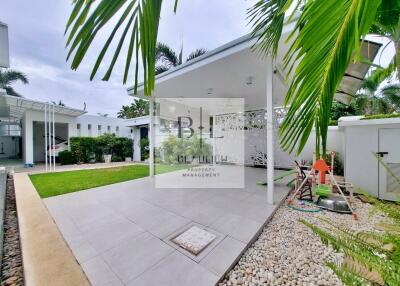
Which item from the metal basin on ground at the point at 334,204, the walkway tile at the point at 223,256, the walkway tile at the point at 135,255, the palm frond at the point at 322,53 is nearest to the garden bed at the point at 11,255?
the walkway tile at the point at 135,255

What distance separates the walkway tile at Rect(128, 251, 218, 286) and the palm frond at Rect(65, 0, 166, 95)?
1.94m

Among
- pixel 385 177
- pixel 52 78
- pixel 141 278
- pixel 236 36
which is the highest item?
pixel 52 78

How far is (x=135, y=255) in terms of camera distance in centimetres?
218

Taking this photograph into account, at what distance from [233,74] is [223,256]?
381 cm

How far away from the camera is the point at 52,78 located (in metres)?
17.0

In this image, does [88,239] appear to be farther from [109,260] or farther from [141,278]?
[141,278]

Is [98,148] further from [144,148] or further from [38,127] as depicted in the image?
[38,127]

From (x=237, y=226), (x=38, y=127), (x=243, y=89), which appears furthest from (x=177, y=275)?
(x=38, y=127)

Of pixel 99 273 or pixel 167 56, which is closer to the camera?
pixel 99 273

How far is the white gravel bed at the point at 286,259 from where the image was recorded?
1.88 meters

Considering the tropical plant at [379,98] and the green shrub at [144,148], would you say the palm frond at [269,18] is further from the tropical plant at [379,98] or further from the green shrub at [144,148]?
the tropical plant at [379,98]

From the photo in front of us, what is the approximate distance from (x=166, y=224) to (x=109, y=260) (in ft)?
3.25

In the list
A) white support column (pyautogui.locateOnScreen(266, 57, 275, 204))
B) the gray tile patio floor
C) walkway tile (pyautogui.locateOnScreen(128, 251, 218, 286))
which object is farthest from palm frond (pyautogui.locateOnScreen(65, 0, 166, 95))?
white support column (pyautogui.locateOnScreen(266, 57, 275, 204))

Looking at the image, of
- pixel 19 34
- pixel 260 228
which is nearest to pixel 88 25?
pixel 260 228
